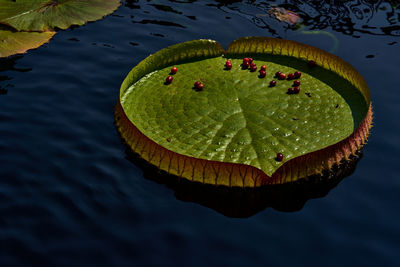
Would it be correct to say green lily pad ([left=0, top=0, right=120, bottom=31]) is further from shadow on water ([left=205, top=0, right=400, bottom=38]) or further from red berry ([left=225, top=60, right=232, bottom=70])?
red berry ([left=225, top=60, right=232, bottom=70])

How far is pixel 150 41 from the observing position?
9.48 m

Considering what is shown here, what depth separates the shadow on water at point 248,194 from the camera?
5.83 metres

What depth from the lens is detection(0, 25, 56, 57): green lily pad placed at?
856 centimetres

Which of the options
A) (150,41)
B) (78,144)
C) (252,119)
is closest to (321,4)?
(150,41)

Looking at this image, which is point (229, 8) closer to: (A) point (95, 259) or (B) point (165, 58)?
(B) point (165, 58)

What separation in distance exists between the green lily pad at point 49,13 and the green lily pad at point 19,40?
13cm

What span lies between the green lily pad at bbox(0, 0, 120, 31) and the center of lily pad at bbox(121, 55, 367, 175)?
9.69 ft

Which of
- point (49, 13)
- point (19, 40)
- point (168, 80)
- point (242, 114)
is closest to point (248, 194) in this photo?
point (242, 114)

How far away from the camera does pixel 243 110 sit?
6848 mm

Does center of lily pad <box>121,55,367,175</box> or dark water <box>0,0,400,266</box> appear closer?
dark water <box>0,0,400,266</box>

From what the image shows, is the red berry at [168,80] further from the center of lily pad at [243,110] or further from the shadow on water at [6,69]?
the shadow on water at [6,69]

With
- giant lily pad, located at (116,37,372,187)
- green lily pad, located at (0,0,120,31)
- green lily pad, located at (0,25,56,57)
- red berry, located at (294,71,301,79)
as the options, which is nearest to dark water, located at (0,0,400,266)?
green lily pad, located at (0,25,56,57)

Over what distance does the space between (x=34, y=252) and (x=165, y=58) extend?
402 cm

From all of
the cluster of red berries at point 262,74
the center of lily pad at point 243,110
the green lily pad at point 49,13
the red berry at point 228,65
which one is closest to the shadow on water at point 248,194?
the center of lily pad at point 243,110
